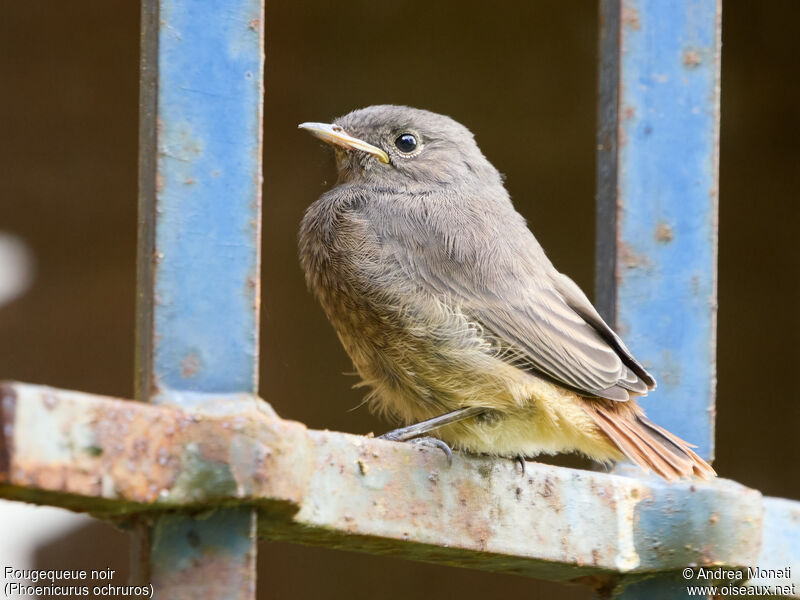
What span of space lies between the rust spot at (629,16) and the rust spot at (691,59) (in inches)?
6.7

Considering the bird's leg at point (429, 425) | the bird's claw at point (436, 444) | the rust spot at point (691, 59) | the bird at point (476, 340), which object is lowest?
the bird's claw at point (436, 444)

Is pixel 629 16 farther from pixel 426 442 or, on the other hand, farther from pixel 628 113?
pixel 426 442

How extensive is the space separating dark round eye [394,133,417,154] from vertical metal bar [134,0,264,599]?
153cm

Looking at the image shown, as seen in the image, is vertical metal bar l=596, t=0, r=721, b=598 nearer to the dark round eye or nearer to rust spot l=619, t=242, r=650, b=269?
rust spot l=619, t=242, r=650, b=269

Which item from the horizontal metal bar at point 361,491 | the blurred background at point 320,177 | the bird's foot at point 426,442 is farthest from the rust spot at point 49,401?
the blurred background at point 320,177

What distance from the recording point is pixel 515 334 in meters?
3.71

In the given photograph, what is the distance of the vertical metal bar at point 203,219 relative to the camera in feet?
8.84

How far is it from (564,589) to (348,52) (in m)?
2.98

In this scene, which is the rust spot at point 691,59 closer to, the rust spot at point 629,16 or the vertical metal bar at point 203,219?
the rust spot at point 629,16

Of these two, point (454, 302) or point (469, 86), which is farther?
point (469, 86)

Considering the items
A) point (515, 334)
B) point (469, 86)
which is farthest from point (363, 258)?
point (469, 86)

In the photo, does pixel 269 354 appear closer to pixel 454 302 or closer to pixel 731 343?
pixel 731 343

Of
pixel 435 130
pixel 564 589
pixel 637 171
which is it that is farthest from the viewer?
pixel 564 589

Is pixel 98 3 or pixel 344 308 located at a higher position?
pixel 98 3
